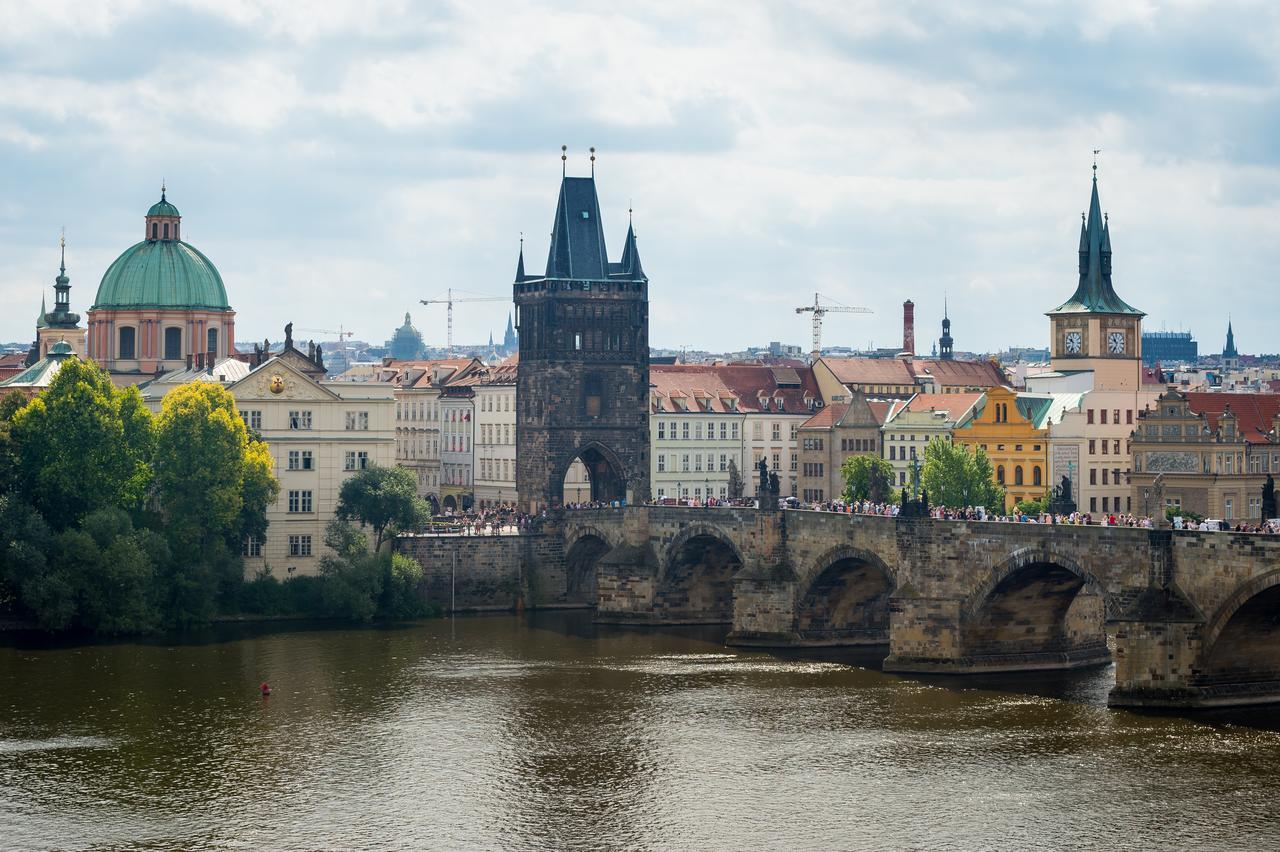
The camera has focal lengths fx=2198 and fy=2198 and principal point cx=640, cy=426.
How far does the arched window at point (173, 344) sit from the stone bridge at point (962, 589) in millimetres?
38752

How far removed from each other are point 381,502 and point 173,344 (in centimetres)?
3733

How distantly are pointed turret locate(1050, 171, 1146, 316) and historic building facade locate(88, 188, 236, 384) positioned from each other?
63.3 metres

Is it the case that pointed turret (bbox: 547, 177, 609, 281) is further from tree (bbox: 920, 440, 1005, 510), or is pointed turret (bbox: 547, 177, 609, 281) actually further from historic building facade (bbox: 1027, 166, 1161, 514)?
historic building facade (bbox: 1027, 166, 1161, 514)

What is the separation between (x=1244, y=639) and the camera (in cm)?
8581

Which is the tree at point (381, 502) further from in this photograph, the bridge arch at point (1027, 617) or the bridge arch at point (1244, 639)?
the bridge arch at point (1244, 639)

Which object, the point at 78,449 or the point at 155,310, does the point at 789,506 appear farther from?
the point at 155,310

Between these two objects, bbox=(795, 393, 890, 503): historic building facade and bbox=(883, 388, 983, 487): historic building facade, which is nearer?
bbox=(883, 388, 983, 487): historic building facade

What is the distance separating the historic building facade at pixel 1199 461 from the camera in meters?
143

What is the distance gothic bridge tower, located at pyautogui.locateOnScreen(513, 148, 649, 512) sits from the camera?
477 feet

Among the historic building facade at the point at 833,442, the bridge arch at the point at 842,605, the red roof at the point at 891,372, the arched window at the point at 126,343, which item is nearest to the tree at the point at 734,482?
the historic building facade at the point at 833,442

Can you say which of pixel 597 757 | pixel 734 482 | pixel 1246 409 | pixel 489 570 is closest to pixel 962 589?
pixel 597 757

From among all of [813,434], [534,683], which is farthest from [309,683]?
[813,434]

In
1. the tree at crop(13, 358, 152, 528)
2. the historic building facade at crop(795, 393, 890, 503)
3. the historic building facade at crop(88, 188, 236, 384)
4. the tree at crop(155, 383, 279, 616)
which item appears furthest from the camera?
the historic building facade at crop(795, 393, 890, 503)

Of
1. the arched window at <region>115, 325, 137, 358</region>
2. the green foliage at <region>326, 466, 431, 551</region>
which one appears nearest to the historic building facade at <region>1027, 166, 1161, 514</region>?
the green foliage at <region>326, 466, 431, 551</region>
